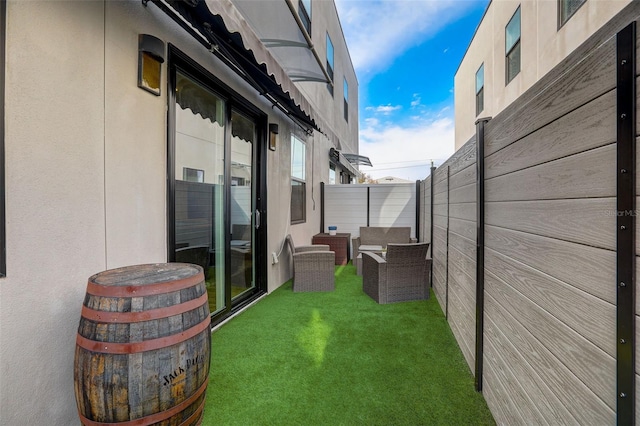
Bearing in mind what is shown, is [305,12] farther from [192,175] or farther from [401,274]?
[401,274]

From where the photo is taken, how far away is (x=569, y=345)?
1.04 metres

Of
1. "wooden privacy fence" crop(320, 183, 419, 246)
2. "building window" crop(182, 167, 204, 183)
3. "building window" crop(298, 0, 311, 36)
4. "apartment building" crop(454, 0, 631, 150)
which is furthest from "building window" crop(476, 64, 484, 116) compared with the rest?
"building window" crop(182, 167, 204, 183)

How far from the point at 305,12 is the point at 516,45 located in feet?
16.9

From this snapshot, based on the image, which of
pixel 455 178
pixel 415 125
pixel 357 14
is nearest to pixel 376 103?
pixel 415 125

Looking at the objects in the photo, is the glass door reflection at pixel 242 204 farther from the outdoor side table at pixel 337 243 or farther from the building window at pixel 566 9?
the building window at pixel 566 9

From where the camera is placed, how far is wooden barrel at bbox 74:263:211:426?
1223 mm

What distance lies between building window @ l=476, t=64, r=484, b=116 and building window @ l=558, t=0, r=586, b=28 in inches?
156

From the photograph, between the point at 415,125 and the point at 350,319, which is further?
the point at 415,125

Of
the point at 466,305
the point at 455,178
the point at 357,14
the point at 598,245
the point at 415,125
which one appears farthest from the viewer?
the point at 415,125

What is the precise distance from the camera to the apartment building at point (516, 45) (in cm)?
469

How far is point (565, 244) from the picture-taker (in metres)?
1.07

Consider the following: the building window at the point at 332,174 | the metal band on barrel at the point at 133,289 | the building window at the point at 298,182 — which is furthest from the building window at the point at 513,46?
the metal band on barrel at the point at 133,289

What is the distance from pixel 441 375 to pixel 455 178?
181 cm

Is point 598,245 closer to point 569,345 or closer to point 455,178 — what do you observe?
point 569,345
